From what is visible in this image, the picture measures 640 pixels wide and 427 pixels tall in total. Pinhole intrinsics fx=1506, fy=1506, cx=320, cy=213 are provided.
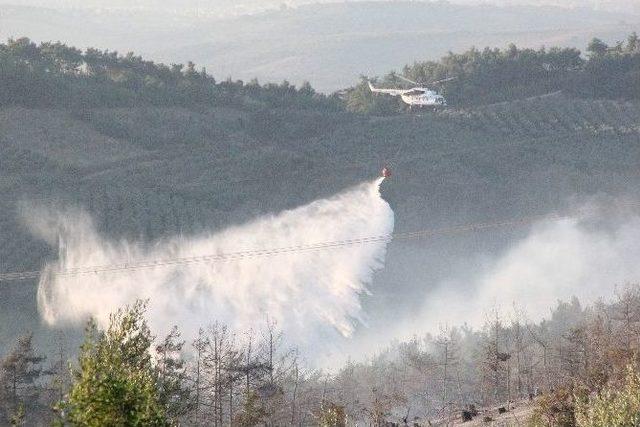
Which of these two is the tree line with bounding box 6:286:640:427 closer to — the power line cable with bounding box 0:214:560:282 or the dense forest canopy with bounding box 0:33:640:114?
the power line cable with bounding box 0:214:560:282

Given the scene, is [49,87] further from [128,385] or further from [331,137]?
[128,385]

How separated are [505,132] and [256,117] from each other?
82.6ft

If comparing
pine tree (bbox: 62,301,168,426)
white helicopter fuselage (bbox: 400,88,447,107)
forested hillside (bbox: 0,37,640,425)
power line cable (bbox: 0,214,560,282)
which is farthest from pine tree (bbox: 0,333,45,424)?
white helicopter fuselage (bbox: 400,88,447,107)

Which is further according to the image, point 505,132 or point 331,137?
point 505,132

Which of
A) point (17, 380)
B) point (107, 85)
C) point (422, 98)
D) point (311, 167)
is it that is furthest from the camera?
point (422, 98)

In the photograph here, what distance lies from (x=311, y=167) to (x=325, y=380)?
53.2 metres

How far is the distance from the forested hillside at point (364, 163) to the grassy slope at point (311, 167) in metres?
0.20

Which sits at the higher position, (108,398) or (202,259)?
(108,398)

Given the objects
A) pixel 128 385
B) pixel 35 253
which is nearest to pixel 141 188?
pixel 35 253

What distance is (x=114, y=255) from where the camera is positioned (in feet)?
309

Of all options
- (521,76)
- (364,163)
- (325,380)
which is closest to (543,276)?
(364,163)

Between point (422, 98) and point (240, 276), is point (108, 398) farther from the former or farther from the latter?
point (422, 98)

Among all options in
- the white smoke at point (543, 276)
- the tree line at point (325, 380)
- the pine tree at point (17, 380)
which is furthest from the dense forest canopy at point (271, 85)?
the pine tree at point (17, 380)

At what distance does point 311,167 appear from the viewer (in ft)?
409
